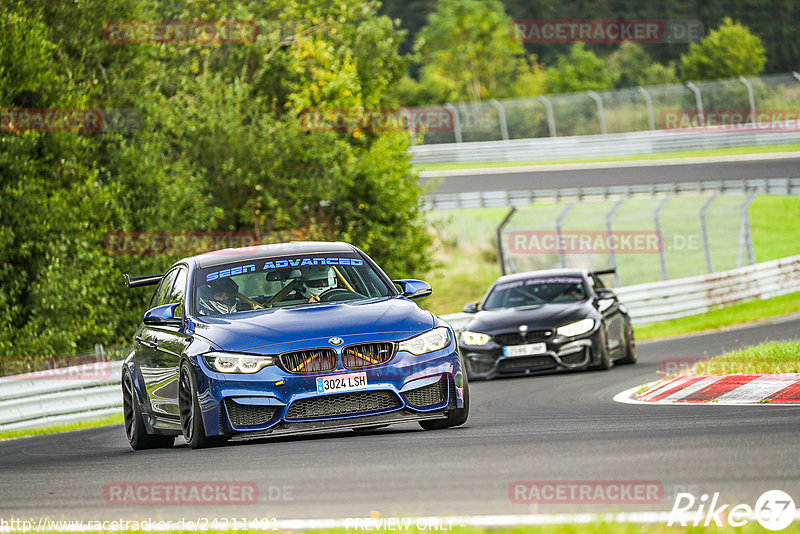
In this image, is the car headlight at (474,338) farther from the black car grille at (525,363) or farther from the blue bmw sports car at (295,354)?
the blue bmw sports car at (295,354)

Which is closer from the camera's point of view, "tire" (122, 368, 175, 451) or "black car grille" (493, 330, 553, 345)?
"tire" (122, 368, 175, 451)

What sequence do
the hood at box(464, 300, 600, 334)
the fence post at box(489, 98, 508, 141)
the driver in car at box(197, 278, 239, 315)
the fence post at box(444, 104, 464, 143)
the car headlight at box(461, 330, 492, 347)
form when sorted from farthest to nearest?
the fence post at box(444, 104, 464, 143) < the fence post at box(489, 98, 508, 141) < the car headlight at box(461, 330, 492, 347) < the hood at box(464, 300, 600, 334) < the driver in car at box(197, 278, 239, 315)

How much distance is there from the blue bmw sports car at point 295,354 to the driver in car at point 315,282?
0.01 m

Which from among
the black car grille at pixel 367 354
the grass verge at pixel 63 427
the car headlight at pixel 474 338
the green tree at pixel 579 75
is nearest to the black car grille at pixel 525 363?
the car headlight at pixel 474 338

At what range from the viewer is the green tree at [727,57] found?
7650 centimetres

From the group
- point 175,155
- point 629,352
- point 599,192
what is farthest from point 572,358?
point 599,192

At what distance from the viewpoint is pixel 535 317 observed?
1623 centimetres

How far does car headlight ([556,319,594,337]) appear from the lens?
1606 centimetres

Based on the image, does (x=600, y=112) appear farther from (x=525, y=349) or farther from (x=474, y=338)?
(x=525, y=349)

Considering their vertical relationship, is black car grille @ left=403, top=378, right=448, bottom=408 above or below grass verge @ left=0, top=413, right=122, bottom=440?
above

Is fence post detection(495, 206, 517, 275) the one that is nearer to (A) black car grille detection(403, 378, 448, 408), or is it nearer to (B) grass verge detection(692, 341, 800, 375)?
(B) grass verge detection(692, 341, 800, 375)

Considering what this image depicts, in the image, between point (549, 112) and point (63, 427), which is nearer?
point (63, 427)

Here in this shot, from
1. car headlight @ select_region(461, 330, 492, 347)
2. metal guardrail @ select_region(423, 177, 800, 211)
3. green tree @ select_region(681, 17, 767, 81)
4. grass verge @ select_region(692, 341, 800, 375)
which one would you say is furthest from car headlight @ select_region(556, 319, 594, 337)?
green tree @ select_region(681, 17, 767, 81)

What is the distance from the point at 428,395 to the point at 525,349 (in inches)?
291
